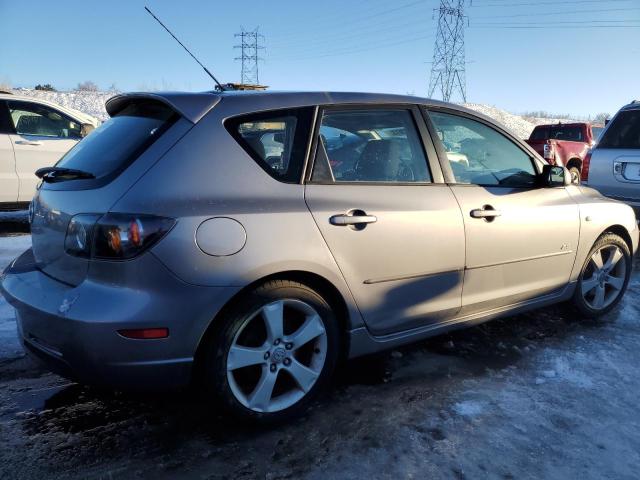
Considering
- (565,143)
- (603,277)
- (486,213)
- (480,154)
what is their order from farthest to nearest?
(565,143) < (603,277) < (480,154) < (486,213)

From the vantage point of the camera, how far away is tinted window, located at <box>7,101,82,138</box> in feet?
23.7

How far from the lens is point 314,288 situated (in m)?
2.53

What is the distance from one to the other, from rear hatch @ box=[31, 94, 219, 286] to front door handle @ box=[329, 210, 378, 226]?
80 centimetres

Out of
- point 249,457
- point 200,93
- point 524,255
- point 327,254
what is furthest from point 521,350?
point 200,93

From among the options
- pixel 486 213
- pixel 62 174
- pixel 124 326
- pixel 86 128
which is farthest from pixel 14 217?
pixel 486 213

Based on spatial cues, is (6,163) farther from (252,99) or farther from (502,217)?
(502,217)

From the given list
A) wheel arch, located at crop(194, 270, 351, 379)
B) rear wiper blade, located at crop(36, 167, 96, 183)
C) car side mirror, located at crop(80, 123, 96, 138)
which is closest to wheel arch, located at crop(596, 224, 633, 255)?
wheel arch, located at crop(194, 270, 351, 379)

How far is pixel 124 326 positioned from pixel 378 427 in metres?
1.28

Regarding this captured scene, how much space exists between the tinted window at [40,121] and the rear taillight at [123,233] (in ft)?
20.5

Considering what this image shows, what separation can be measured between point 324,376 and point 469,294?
1.08 metres

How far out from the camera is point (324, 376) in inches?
104

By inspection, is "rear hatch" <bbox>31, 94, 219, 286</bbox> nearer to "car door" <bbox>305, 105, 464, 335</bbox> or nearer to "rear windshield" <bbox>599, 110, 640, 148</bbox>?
"car door" <bbox>305, 105, 464, 335</bbox>

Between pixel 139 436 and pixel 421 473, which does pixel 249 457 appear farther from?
pixel 421 473

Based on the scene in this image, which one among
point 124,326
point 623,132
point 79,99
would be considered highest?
point 79,99
